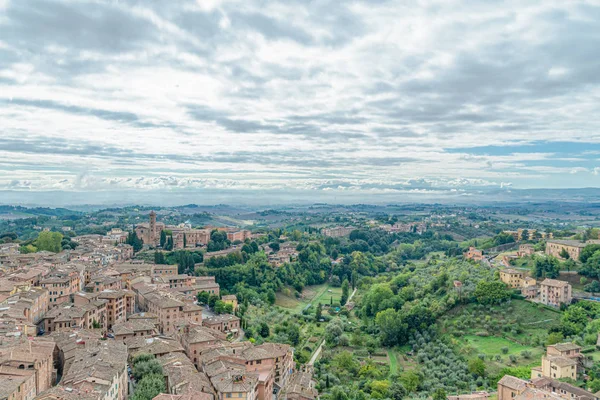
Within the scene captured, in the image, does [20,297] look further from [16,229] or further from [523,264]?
[16,229]

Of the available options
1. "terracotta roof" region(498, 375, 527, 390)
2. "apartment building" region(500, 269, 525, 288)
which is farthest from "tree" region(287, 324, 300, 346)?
"apartment building" region(500, 269, 525, 288)

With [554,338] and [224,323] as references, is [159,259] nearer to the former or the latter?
[224,323]

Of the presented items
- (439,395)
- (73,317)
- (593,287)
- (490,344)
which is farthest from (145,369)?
(593,287)

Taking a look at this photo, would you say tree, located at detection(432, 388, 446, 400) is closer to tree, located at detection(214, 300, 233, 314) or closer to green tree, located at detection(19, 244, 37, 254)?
tree, located at detection(214, 300, 233, 314)

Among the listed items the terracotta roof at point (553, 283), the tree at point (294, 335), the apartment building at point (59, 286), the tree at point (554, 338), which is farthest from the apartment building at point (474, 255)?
the apartment building at point (59, 286)

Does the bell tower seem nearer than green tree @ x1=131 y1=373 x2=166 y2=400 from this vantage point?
No

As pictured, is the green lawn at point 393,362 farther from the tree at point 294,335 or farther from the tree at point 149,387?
the tree at point 149,387
